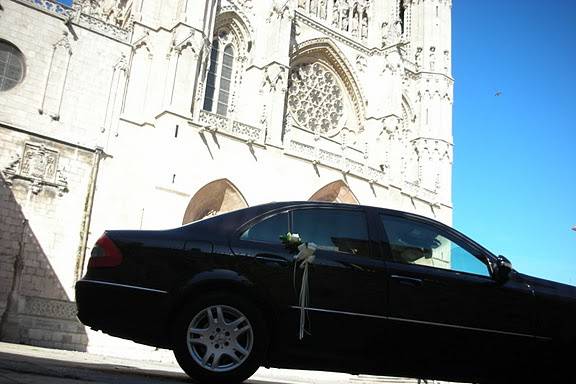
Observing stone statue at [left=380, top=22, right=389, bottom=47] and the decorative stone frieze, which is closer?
the decorative stone frieze

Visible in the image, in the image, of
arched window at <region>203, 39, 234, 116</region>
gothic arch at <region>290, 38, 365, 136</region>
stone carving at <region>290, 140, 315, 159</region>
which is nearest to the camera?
stone carving at <region>290, 140, 315, 159</region>

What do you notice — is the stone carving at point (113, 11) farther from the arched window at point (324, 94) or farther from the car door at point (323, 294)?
the car door at point (323, 294)

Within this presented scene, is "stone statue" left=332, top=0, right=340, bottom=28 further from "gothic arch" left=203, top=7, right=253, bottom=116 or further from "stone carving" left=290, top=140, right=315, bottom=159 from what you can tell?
"stone carving" left=290, top=140, right=315, bottom=159

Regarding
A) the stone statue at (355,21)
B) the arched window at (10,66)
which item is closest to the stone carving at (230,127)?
the arched window at (10,66)

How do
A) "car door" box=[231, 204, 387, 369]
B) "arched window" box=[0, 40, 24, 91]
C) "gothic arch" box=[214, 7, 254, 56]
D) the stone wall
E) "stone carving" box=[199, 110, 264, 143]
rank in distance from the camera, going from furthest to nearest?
"gothic arch" box=[214, 7, 254, 56] < "stone carving" box=[199, 110, 264, 143] < "arched window" box=[0, 40, 24, 91] < the stone wall < "car door" box=[231, 204, 387, 369]

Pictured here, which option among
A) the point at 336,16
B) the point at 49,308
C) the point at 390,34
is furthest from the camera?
the point at 336,16

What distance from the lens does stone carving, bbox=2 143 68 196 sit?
1347cm

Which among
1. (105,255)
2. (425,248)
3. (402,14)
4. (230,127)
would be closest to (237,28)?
(230,127)

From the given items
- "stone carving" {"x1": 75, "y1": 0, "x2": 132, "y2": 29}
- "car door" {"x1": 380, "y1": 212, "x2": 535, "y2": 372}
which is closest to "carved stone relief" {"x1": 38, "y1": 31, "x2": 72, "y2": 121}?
"stone carving" {"x1": 75, "y1": 0, "x2": 132, "y2": 29}

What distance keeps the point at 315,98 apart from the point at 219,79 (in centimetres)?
505

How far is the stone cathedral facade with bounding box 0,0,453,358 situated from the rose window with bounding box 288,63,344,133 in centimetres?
6

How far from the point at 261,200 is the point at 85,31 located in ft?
25.0

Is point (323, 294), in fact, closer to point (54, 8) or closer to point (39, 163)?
point (39, 163)

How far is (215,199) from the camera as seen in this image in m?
16.5
